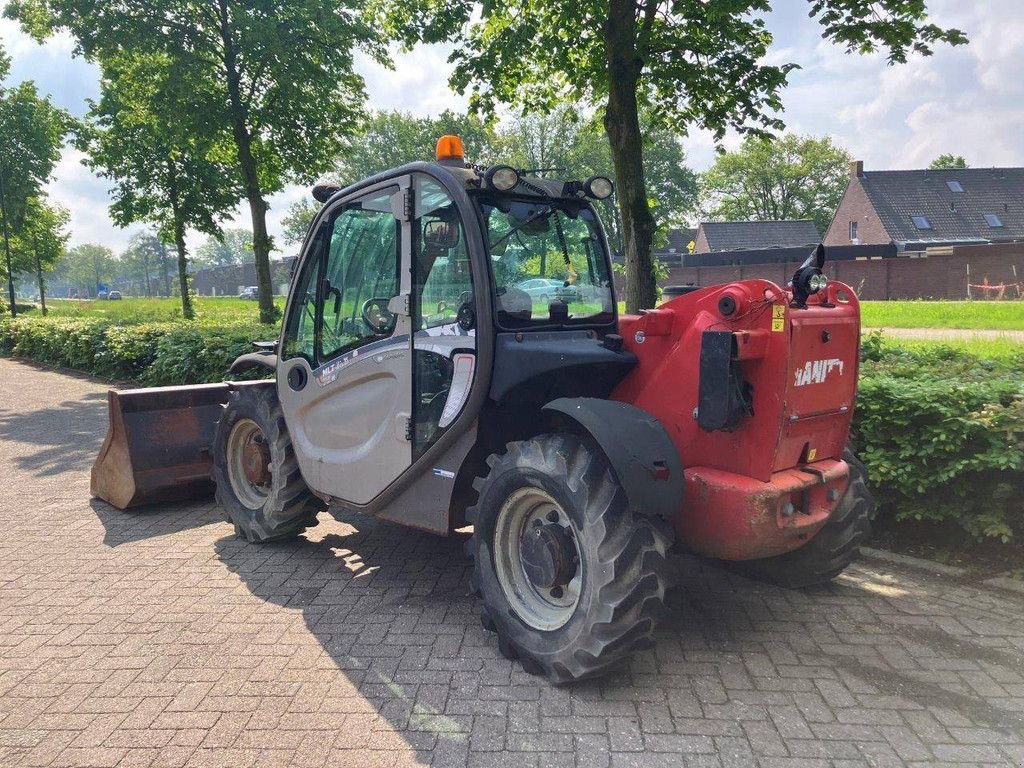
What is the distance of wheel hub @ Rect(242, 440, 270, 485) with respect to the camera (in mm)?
5289

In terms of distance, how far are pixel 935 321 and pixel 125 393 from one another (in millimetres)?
15601

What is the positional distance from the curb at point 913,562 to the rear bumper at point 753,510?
4.98 ft

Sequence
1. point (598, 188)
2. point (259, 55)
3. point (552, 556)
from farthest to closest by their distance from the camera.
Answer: point (259, 55), point (598, 188), point (552, 556)

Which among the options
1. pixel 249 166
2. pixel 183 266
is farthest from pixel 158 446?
pixel 183 266

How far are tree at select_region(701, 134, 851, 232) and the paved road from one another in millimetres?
65706

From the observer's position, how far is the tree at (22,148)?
2577 cm

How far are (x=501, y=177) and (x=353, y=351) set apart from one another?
137 cm

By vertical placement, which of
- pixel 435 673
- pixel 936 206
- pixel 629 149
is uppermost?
pixel 936 206

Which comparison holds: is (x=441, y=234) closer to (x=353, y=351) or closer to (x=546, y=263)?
(x=546, y=263)

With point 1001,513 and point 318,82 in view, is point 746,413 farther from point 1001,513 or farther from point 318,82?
point 318,82

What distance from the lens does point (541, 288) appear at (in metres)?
4.01

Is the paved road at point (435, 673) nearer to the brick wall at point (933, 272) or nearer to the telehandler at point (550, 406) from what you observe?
the telehandler at point (550, 406)

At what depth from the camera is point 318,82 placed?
13.9 m

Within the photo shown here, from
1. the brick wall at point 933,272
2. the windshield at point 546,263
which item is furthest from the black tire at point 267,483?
the brick wall at point 933,272
